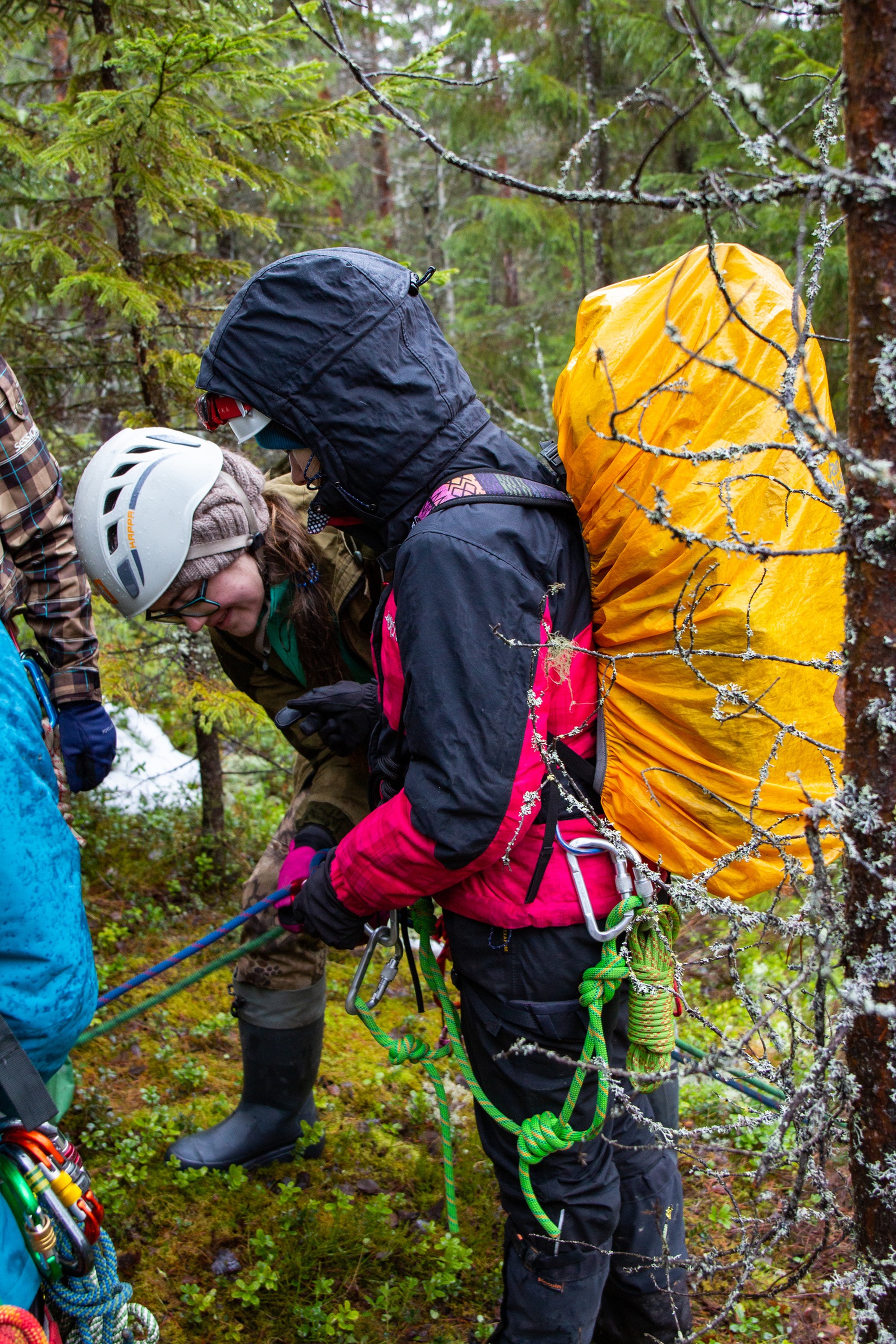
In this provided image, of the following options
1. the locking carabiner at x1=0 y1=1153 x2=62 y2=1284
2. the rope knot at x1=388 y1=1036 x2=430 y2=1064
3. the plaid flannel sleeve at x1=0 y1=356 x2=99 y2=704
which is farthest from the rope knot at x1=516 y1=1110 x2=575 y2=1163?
the plaid flannel sleeve at x1=0 y1=356 x2=99 y2=704

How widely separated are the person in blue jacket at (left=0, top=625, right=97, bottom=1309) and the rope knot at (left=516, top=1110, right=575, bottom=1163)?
120cm

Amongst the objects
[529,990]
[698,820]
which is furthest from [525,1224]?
[698,820]

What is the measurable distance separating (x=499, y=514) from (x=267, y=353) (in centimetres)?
75

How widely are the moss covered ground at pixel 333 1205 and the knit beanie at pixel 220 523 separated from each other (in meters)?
2.35

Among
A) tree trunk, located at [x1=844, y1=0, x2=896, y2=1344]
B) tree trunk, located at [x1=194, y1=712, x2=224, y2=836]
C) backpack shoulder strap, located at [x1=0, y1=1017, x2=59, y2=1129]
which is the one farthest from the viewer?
tree trunk, located at [x1=194, y1=712, x2=224, y2=836]

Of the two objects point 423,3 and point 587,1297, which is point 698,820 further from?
point 423,3

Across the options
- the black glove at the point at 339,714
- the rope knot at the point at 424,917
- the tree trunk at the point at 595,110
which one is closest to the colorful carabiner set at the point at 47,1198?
the rope knot at the point at 424,917

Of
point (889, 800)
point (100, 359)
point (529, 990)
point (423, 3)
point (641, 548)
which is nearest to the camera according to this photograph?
point (889, 800)

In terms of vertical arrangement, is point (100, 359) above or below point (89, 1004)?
above

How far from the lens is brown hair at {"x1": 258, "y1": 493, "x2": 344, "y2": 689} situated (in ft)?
10.6

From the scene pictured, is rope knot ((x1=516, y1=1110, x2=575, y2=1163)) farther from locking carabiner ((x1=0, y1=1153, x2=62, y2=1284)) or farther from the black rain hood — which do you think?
the black rain hood

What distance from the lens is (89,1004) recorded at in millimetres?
2250

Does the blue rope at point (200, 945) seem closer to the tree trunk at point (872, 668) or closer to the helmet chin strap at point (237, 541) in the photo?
the helmet chin strap at point (237, 541)

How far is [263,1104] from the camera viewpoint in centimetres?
385
